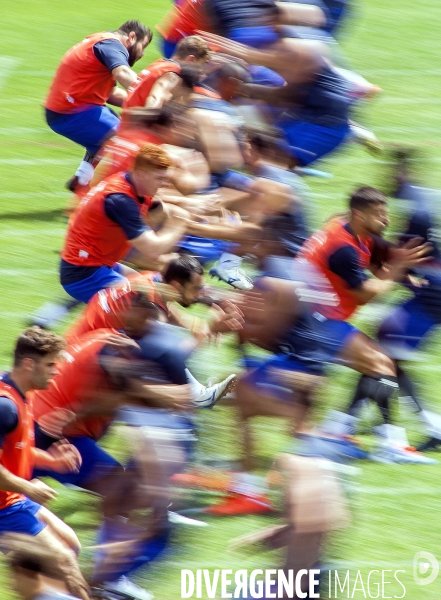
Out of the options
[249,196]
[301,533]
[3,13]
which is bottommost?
[3,13]

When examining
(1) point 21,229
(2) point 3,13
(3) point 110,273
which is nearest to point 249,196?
(3) point 110,273

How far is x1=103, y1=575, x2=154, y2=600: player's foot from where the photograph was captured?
19.1 feet

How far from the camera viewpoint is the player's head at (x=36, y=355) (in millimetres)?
5625

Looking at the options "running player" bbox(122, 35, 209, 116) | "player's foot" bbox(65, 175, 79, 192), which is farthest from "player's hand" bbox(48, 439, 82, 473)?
"player's foot" bbox(65, 175, 79, 192)

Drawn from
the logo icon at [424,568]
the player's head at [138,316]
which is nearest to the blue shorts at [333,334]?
the player's head at [138,316]

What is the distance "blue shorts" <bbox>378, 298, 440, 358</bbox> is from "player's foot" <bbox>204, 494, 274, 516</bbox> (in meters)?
1.54

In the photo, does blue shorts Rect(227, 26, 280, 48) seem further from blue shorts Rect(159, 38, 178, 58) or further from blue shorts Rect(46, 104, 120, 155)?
blue shorts Rect(46, 104, 120, 155)

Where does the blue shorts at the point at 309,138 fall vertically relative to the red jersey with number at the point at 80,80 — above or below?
below

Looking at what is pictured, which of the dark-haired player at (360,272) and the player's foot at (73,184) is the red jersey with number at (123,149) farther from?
the dark-haired player at (360,272)

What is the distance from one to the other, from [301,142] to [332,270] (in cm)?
357

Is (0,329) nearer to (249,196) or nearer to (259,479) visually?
(249,196)

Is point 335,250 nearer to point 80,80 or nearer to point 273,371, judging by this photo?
point 273,371

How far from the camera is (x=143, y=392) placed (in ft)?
20.7

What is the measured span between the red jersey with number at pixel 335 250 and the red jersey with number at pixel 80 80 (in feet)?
12.1
